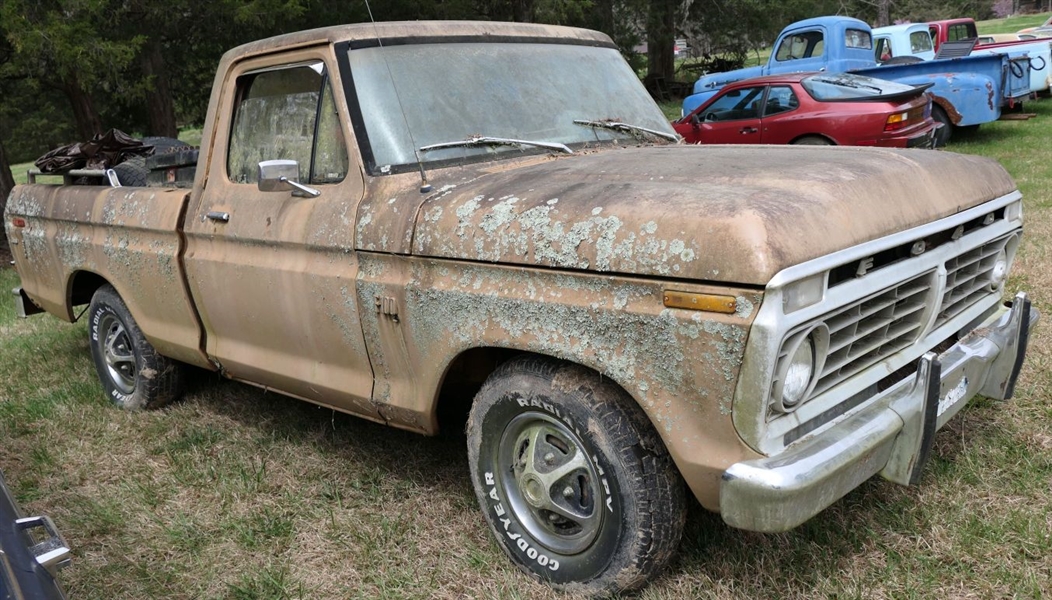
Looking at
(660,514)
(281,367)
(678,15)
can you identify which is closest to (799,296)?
(660,514)

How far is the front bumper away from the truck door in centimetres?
164

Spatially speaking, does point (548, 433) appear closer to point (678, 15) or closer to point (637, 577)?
point (637, 577)

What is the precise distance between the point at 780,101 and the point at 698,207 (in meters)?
9.46

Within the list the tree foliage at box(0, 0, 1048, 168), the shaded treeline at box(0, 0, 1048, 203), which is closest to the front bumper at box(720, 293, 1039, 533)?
the tree foliage at box(0, 0, 1048, 168)

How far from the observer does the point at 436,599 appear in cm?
296

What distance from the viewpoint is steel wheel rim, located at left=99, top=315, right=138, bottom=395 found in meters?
4.98

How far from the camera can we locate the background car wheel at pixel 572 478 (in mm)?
2582

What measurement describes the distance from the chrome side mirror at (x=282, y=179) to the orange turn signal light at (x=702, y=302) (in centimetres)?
167

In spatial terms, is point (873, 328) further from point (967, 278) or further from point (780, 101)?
point (780, 101)

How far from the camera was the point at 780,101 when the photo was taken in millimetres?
11094

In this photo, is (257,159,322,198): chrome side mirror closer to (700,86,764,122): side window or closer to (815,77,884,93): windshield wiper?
(700,86,764,122): side window

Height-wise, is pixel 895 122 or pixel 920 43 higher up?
pixel 920 43

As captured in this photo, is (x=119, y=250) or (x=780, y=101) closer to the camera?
(x=119, y=250)

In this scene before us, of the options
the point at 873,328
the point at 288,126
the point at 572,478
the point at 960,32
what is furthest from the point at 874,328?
the point at 960,32
